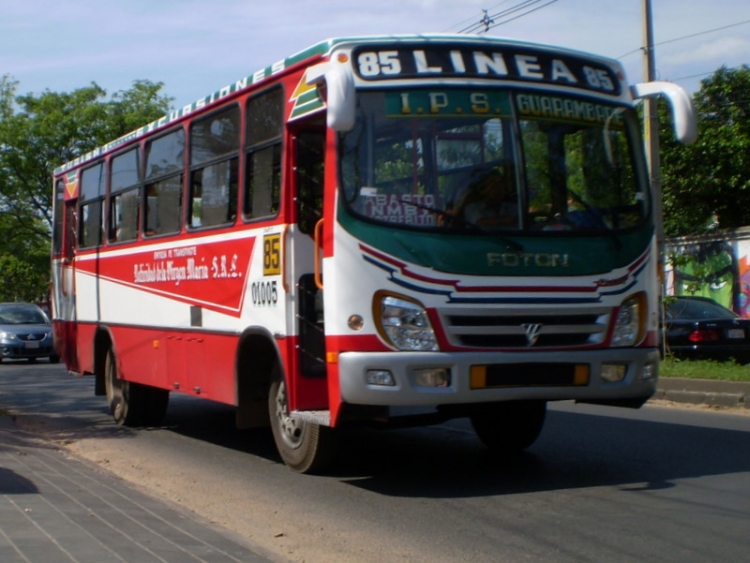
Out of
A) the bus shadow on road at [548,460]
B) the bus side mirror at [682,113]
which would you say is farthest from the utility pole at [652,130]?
the bus side mirror at [682,113]

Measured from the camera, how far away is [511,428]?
932 centimetres

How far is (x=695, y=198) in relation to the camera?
28047mm

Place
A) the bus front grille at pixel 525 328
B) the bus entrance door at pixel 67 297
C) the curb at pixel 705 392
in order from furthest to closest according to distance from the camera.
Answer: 1. the bus entrance door at pixel 67 297
2. the curb at pixel 705 392
3. the bus front grille at pixel 525 328

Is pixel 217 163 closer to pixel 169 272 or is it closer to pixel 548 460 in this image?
pixel 169 272

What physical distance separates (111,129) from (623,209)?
3481 centimetres

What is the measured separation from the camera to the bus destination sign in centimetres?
746

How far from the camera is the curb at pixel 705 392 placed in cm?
1259

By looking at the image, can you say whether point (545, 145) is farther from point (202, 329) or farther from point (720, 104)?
point (720, 104)

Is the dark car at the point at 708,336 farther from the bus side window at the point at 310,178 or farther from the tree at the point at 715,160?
A: the bus side window at the point at 310,178

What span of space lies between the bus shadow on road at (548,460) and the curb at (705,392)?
1.98 m

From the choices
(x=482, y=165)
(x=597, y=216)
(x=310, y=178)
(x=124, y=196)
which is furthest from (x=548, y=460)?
(x=124, y=196)

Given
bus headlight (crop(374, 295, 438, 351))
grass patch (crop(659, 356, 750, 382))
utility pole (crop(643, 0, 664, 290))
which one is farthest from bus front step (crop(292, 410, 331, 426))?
utility pole (crop(643, 0, 664, 290))

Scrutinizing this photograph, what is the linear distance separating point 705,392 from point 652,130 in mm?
5632

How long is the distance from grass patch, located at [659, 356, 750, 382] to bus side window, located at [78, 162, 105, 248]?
7.67 metres
